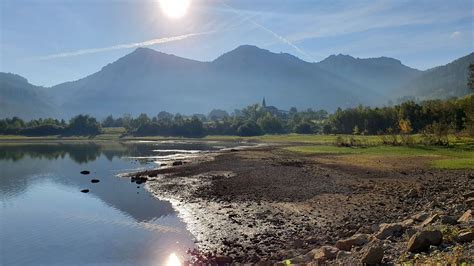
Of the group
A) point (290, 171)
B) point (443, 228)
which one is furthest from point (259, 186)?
point (443, 228)

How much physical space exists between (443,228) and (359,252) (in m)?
3.18

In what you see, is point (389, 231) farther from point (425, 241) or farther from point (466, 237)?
point (466, 237)

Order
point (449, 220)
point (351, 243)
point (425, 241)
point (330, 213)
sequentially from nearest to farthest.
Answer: point (425, 241) < point (449, 220) < point (351, 243) < point (330, 213)

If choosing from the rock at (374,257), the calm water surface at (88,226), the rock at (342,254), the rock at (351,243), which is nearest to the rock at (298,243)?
the rock at (351,243)

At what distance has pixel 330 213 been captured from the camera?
82.6ft

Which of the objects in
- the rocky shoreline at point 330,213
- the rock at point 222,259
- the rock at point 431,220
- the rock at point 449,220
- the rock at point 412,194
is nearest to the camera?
the rocky shoreline at point 330,213

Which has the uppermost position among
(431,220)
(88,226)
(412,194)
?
(431,220)

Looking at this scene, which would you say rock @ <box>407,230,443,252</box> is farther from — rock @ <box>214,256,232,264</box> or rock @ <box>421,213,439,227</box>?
rock @ <box>214,256,232,264</box>

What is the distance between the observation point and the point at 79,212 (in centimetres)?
3253

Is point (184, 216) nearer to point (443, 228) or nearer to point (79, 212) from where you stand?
point (79, 212)

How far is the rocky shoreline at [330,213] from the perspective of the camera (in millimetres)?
13898

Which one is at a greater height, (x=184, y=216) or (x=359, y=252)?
(x=359, y=252)

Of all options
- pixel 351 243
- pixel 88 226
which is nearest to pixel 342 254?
pixel 351 243

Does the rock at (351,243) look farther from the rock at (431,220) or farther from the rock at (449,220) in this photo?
the rock at (449,220)
